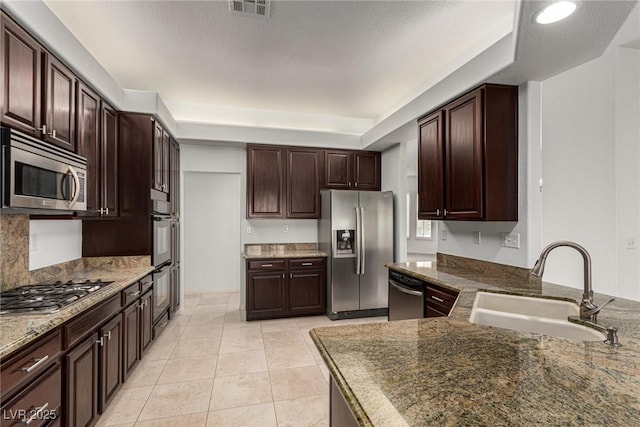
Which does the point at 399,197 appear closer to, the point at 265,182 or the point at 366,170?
the point at 366,170

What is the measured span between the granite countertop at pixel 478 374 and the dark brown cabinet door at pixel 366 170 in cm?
368

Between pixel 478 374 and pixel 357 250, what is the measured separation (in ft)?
11.4

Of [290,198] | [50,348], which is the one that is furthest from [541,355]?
[290,198]

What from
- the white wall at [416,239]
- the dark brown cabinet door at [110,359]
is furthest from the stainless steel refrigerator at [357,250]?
the white wall at [416,239]

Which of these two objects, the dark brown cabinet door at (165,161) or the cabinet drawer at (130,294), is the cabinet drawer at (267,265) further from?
the cabinet drawer at (130,294)

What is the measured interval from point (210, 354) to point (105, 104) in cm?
259

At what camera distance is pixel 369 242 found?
4.56m

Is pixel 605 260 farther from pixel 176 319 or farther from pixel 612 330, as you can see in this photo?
pixel 176 319

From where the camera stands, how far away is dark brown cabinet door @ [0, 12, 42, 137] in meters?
1.70

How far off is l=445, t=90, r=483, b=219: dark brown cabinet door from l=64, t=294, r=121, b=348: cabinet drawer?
2.79 m

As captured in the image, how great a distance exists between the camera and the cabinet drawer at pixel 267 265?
4406 millimetres

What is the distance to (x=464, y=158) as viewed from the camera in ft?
9.24

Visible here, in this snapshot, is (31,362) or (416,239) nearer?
(31,362)

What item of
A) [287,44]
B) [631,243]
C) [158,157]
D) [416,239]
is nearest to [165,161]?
[158,157]
